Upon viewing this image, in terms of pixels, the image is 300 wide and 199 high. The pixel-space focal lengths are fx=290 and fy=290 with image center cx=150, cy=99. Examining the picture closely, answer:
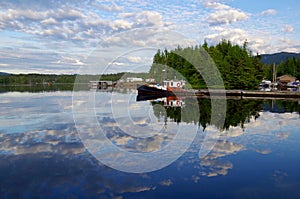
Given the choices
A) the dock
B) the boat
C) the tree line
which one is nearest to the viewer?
the dock

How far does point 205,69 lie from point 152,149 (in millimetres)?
40528

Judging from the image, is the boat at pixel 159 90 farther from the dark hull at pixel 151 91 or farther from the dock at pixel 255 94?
the dock at pixel 255 94

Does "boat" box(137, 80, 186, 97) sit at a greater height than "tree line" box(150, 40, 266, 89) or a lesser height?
lesser

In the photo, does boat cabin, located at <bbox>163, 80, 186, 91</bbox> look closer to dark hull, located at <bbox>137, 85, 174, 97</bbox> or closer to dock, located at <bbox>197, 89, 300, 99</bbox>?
dark hull, located at <bbox>137, 85, 174, 97</bbox>

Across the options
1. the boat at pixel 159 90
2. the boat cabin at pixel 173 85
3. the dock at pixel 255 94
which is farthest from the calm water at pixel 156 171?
→ the boat cabin at pixel 173 85

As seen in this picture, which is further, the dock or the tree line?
the tree line

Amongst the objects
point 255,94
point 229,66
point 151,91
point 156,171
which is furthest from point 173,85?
point 156,171

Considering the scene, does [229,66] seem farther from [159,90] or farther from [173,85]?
[159,90]

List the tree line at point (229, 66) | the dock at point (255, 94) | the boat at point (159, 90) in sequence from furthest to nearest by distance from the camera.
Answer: the tree line at point (229, 66) < the boat at point (159, 90) < the dock at point (255, 94)

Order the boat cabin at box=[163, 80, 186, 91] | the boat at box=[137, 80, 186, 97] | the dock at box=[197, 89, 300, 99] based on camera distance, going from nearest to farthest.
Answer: the dock at box=[197, 89, 300, 99] → the boat at box=[137, 80, 186, 97] → the boat cabin at box=[163, 80, 186, 91]

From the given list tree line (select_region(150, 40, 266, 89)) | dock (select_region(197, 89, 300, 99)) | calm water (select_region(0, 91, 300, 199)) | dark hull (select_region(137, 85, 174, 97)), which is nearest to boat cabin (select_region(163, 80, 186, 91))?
dark hull (select_region(137, 85, 174, 97))

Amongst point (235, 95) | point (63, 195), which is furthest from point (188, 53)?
point (63, 195)

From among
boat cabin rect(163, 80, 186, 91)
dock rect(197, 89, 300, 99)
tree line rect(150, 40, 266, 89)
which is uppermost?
tree line rect(150, 40, 266, 89)

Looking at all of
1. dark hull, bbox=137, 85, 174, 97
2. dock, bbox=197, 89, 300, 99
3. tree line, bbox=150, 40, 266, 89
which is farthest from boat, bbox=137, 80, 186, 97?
tree line, bbox=150, 40, 266, 89
